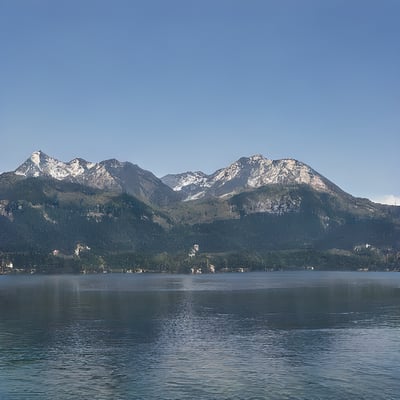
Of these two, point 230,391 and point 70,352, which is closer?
point 230,391

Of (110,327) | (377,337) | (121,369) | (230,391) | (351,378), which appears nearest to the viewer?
(230,391)

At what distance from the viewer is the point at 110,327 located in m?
180

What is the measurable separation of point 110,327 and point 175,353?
161ft

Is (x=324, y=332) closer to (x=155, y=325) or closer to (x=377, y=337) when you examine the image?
(x=377, y=337)

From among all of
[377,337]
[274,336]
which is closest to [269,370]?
[274,336]

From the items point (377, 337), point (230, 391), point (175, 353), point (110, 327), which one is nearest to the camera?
point (230, 391)

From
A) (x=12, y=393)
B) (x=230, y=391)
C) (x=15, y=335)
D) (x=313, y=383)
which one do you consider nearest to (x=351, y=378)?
(x=313, y=383)

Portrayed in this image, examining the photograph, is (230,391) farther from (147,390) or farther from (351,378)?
(351,378)

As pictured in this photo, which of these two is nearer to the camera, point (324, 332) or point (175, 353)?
point (175, 353)

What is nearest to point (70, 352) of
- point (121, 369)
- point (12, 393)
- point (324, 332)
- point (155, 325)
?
point (121, 369)

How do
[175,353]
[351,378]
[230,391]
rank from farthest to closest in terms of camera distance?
[175,353]
[351,378]
[230,391]

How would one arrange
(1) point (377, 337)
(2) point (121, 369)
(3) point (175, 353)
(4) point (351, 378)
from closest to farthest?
(4) point (351, 378) → (2) point (121, 369) → (3) point (175, 353) → (1) point (377, 337)

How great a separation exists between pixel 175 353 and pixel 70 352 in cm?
2682

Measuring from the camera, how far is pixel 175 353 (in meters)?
137
